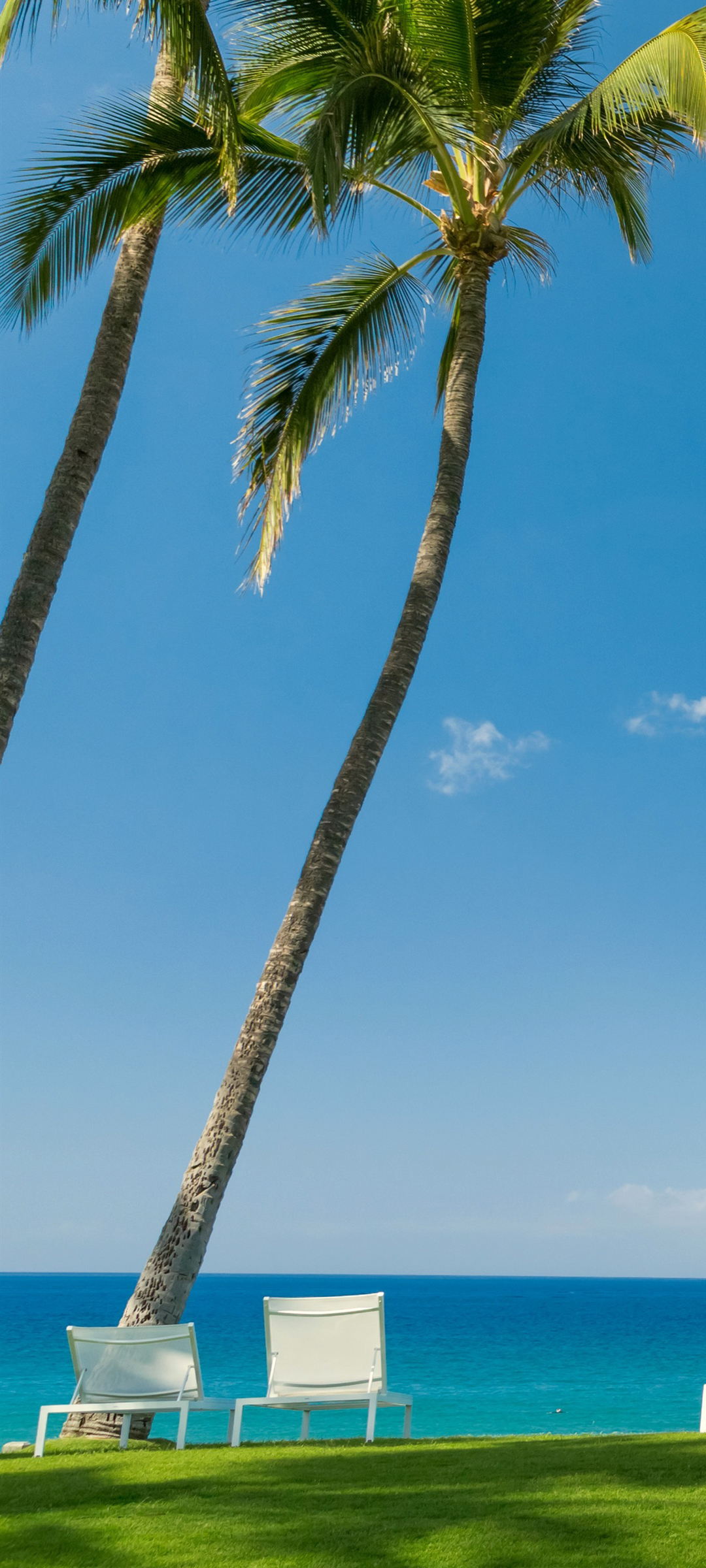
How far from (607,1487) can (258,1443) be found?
2.91m

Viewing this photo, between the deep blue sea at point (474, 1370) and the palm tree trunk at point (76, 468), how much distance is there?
18.0m

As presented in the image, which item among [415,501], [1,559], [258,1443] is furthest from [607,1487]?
[1,559]

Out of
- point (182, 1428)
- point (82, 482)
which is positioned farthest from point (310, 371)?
point (182, 1428)

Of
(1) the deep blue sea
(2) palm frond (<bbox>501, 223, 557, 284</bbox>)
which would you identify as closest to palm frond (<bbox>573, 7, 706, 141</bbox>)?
(2) palm frond (<bbox>501, 223, 557, 284</bbox>)

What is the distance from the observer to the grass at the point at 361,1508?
3.68 m

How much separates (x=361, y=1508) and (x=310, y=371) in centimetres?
941

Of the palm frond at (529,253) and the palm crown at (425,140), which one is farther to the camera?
the palm frond at (529,253)

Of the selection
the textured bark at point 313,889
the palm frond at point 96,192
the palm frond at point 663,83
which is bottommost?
the textured bark at point 313,889

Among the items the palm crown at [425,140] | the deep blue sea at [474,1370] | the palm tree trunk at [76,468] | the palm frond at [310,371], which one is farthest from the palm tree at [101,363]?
the deep blue sea at [474,1370]

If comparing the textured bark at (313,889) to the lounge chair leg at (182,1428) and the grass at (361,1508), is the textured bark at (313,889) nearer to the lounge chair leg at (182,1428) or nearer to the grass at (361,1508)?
the lounge chair leg at (182,1428)

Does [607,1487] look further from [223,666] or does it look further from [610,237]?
[223,666]

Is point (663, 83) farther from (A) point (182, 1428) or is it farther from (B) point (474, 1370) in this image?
(B) point (474, 1370)

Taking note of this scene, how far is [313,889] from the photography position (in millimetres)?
8383

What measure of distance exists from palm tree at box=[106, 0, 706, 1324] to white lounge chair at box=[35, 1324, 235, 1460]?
0.67 metres
